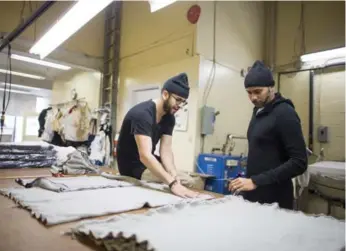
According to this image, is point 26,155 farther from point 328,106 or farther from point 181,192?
point 328,106

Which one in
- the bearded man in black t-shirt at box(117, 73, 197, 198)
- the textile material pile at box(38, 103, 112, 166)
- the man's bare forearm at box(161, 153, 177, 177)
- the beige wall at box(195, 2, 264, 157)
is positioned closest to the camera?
the bearded man in black t-shirt at box(117, 73, 197, 198)

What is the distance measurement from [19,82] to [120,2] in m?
3.65

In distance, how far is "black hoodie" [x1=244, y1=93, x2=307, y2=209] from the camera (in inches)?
57.4

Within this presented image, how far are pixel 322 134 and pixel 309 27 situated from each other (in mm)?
1736

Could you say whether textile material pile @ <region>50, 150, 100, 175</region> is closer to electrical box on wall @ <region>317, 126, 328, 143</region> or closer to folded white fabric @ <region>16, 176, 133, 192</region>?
folded white fabric @ <region>16, 176, 133, 192</region>

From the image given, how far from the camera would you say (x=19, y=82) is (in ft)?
22.2

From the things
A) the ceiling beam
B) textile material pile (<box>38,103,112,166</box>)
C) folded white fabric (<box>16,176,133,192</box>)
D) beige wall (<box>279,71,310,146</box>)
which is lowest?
folded white fabric (<box>16,176,133,192</box>)

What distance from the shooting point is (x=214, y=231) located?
2.41 ft

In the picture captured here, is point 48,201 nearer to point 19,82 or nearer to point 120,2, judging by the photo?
point 120,2

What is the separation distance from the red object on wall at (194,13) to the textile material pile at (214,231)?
10.2ft

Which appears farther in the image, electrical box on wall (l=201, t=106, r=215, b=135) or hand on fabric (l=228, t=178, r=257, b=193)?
electrical box on wall (l=201, t=106, r=215, b=135)

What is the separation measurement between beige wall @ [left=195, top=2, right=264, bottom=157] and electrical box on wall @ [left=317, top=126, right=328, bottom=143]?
42.5 inches

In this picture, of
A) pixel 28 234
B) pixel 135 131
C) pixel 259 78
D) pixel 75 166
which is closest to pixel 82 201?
pixel 28 234

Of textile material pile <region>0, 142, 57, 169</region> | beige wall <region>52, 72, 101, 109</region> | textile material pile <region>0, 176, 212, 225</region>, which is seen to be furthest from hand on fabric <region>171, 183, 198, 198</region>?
beige wall <region>52, 72, 101, 109</region>
